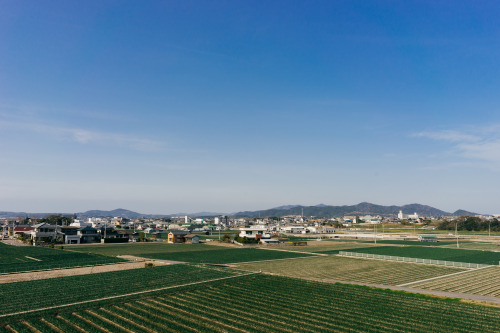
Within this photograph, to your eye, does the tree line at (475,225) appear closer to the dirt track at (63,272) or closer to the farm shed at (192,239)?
the farm shed at (192,239)

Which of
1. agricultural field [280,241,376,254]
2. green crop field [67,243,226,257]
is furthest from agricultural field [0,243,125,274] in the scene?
agricultural field [280,241,376,254]

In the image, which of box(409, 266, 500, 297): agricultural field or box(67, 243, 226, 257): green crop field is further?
box(67, 243, 226, 257): green crop field

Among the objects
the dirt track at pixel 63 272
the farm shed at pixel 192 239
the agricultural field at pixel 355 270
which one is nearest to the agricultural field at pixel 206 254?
the agricultural field at pixel 355 270

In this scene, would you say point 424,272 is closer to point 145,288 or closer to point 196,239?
point 145,288

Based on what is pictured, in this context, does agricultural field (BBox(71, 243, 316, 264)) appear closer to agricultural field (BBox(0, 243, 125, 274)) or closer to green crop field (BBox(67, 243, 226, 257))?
green crop field (BBox(67, 243, 226, 257))

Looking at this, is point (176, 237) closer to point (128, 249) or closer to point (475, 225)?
point (128, 249)

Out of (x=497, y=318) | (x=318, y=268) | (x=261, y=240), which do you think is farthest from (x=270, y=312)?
(x=261, y=240)
